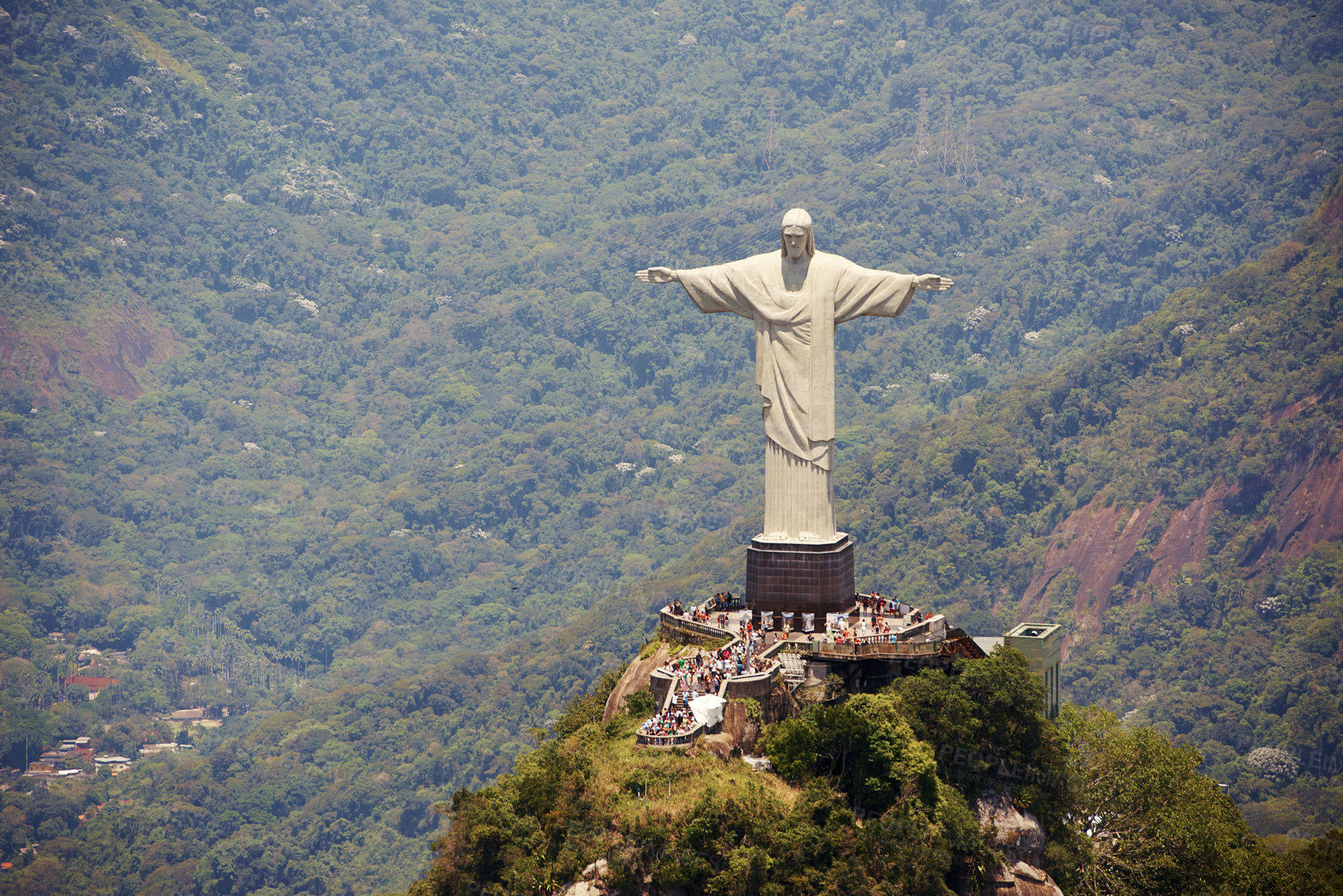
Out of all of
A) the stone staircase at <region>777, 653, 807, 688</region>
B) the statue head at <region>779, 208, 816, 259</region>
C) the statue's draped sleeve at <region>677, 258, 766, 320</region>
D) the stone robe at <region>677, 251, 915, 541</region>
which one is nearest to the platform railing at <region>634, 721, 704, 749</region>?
the stone staircase at <region>777, 653, 807, 688</region>

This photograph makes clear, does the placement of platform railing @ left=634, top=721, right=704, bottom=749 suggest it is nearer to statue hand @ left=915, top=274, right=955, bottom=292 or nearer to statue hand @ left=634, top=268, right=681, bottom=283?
statue hand @ left=634, top=268, right=681, bottom=283

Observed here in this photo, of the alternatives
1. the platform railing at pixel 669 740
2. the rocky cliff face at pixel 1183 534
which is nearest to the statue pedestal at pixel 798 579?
the platform railing at pixel 669 740

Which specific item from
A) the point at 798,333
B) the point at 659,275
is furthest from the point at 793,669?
the point at 659,275

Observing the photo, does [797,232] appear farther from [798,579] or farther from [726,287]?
[798,579]

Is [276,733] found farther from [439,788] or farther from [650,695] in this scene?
Result: [650,695]

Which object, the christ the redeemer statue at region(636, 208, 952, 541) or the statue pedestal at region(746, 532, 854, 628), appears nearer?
the statue pedestal at region(746, 532, 854, 628)

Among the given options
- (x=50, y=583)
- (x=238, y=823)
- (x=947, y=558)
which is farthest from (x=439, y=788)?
(x=50, y=583)
